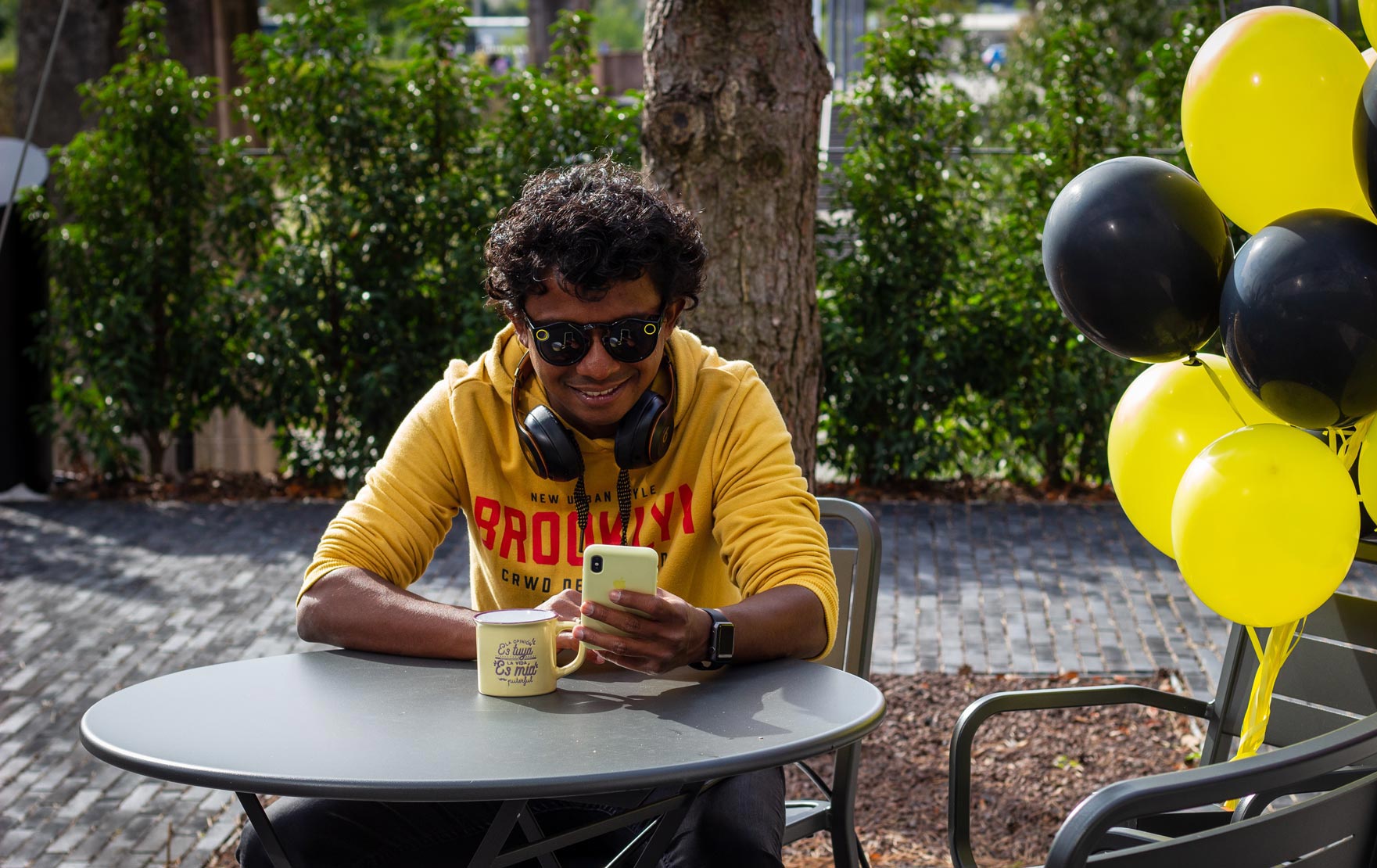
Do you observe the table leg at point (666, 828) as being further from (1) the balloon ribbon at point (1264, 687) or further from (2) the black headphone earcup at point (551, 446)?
(1) the balloon ribbon at point (1264, 687)

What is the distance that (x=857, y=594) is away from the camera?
9.52ft

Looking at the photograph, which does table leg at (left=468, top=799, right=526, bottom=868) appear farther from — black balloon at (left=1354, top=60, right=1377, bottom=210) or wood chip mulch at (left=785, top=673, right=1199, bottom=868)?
wood chip mulch at (left=785, top=673, right=1199, bottom=868)

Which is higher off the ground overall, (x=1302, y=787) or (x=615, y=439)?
(x=615, y=439)

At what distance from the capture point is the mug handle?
230 centimetres

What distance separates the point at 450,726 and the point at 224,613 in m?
4.28

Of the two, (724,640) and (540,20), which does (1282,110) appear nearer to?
(724,640)

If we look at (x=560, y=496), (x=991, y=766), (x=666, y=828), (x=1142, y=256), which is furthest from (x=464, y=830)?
(x=991, y=766)

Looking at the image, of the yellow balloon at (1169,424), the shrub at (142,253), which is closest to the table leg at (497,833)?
the yellow balloon at (1169,424)

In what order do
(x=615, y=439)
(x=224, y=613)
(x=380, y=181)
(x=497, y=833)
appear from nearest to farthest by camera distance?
(x=497, y=833) < (x=615, y=439) < (x=224, y=613) < (x=380, y=181)

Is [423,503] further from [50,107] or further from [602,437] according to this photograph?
[50,107]

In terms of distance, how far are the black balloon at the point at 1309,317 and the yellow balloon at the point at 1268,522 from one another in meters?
0.08

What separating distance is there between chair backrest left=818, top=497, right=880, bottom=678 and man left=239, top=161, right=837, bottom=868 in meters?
0.22

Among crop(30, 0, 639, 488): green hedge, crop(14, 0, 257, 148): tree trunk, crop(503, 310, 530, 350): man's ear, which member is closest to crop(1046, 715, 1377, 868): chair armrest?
crop(503, 310, 530, 350): man's ear

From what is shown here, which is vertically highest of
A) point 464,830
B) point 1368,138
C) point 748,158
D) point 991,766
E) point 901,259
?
point 1368,138
